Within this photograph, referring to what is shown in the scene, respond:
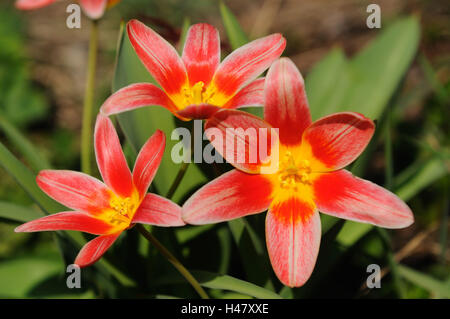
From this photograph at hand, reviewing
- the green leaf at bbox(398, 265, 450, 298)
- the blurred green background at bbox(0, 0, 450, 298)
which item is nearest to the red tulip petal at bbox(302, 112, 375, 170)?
the blurred green background at bbox(0, 0, 450, 298)

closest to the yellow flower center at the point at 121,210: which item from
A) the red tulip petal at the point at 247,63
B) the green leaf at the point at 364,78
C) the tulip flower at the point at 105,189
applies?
the tulip flower at the point at 105,189

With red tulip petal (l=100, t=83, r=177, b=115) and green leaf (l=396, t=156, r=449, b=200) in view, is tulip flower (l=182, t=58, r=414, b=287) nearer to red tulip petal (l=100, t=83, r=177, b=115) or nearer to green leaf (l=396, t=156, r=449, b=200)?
red tulip petal (l=100, t=83, r=177, b=115)

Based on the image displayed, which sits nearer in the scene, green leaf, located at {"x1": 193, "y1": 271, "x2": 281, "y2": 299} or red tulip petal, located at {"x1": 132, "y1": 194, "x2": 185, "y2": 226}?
red tulip petal, located at {"x1": 132, "y1": 194, "x2": 185, "y2": 226}

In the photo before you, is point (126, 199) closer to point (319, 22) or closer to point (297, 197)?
point (297, 197)

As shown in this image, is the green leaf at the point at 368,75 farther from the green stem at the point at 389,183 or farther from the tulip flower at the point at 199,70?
the tulip flower at the point at 199,70

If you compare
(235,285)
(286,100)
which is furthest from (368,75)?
(235,285)
